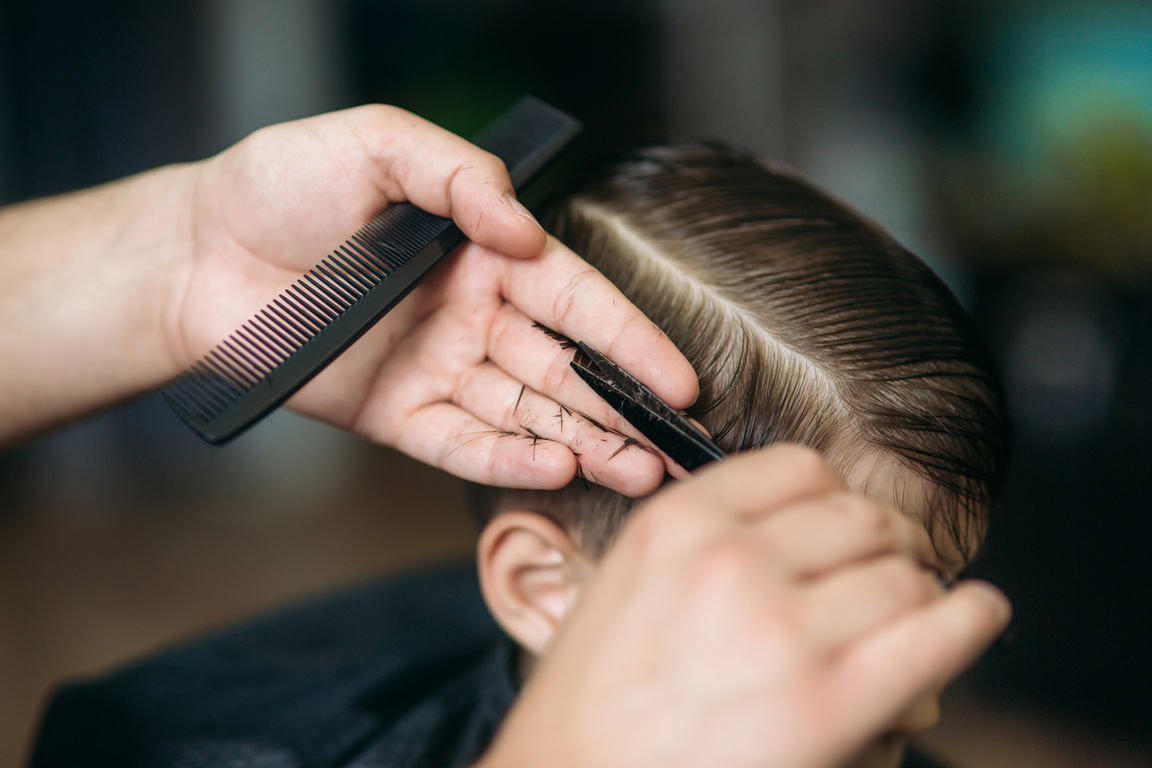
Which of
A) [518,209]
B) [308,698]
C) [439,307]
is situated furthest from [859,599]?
[308,698]

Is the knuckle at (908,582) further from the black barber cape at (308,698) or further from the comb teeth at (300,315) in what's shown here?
the black barber cape at (308,698)

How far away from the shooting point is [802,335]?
80 centimetres

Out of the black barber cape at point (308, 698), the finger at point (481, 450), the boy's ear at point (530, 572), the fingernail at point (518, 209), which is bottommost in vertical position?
the black barber cape at point (308, 698)

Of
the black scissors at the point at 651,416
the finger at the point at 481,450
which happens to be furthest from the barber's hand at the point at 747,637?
the finger at the point at 481,450

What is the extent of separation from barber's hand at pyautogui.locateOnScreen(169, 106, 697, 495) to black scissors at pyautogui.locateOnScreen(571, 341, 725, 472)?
0.02 m

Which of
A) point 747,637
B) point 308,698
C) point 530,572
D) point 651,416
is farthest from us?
point 308,698

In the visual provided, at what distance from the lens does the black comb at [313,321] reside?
68 cm

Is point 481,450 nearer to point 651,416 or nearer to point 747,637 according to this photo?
point 651,416

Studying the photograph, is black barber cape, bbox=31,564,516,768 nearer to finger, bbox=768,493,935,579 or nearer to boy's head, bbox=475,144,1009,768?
boy's head, bbox=475,144,1009,768

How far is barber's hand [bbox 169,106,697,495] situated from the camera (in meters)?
0.77

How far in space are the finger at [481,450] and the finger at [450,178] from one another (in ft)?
0.70

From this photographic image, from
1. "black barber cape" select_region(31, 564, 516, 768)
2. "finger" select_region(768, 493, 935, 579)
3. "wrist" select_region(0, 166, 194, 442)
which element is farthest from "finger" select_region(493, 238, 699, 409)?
"black barber cape" select_region(31, 564, 516, 768)

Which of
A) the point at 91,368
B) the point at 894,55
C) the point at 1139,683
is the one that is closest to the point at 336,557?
the point at 91,368

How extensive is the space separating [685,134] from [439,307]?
321cm
